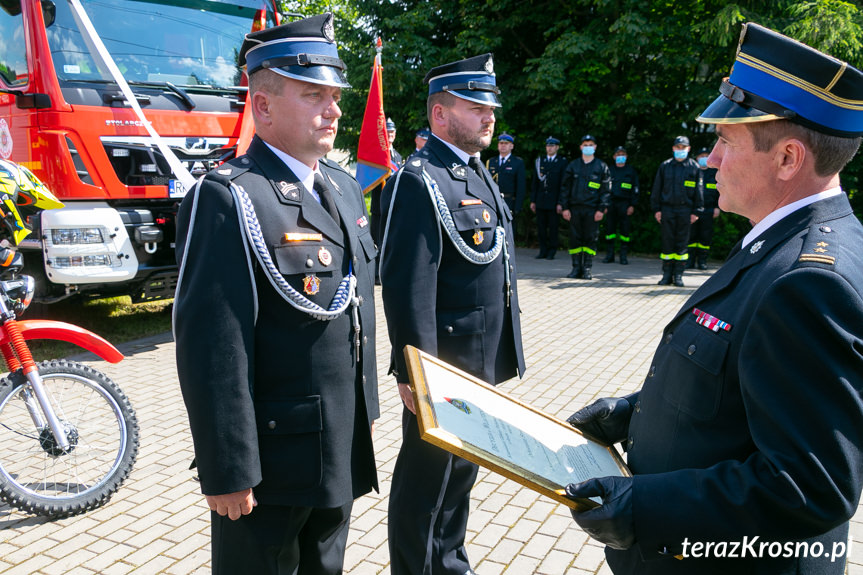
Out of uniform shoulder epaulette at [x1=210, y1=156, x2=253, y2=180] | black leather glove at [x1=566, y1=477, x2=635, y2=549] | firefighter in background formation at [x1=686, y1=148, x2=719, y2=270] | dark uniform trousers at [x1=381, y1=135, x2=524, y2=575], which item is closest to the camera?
black leather glove at [x1=566, y1=477, x2=635, y2=549]

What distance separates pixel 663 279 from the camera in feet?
36.5

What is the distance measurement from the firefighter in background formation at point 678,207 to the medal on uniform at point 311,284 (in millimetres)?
9662

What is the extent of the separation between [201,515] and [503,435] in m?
2.74

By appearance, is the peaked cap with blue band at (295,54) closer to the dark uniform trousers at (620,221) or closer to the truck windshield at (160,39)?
the truck windshield at (160,39)

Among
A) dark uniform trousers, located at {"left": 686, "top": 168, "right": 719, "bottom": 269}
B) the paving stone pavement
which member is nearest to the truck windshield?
the paving stone pavement

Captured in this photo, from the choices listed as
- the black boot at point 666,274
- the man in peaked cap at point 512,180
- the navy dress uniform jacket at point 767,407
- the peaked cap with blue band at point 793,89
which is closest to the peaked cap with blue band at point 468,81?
the peaked cap with blue band at point 793,89

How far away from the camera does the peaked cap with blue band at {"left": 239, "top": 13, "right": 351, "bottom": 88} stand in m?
2.18

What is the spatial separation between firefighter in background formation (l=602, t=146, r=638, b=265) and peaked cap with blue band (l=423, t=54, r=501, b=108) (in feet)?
34.8

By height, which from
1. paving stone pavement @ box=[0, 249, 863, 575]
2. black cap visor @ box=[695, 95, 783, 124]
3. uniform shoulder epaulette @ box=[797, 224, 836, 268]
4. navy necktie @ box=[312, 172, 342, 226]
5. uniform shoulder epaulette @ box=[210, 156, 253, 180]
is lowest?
paving stone pavement @ box=[0, 249, 863, 575]

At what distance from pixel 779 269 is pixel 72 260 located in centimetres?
613

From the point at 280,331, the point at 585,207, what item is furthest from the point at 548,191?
the point at 280,331

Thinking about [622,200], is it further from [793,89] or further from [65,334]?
[793,89]

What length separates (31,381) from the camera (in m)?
3.67

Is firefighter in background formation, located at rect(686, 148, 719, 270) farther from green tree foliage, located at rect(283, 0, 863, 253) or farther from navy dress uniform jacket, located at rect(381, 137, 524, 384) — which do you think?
navy dress uniform jacket, located at rect(381, 137, 524, 384)
